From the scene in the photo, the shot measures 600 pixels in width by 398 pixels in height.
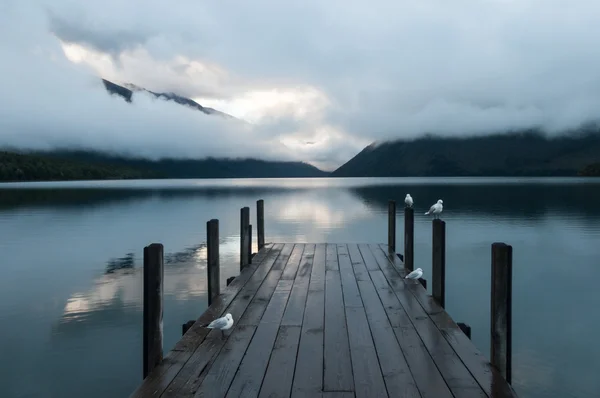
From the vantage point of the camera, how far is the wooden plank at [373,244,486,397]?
4.67 m

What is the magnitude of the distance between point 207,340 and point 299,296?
102 inches

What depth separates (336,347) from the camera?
5734 mm

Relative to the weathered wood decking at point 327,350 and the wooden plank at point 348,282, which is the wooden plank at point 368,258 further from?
the weathered wood decking at point 327,350

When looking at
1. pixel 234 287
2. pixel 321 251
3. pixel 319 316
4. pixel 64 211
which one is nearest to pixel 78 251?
pixel 321 251

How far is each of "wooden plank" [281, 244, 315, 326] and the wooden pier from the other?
35mm

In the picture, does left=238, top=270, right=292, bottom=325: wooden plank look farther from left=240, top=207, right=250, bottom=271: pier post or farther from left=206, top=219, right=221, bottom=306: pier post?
left=240, top=207, right=250, bottom=271: pier post

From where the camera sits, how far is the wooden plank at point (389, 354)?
15.1 ft

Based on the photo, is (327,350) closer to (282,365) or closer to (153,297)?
(282,365)

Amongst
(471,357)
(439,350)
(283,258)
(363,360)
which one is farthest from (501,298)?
(283,258)

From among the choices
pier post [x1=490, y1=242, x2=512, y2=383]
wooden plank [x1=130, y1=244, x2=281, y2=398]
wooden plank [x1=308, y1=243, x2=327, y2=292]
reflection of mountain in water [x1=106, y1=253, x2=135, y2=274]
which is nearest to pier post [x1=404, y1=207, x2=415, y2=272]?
wooden plank [x1=308, y1=243, x2=327, y2=292]

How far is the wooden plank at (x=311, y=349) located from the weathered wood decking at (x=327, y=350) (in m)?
0.01

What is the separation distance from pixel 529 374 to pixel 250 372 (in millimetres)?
6564

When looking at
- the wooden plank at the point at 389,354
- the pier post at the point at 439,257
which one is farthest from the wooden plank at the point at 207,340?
the pier post at the point at 439,257

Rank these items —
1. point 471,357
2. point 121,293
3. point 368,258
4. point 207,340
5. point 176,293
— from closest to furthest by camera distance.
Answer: point 471,357 → point 207,340 → point 368,258 → point 176,293 → point 121,293
